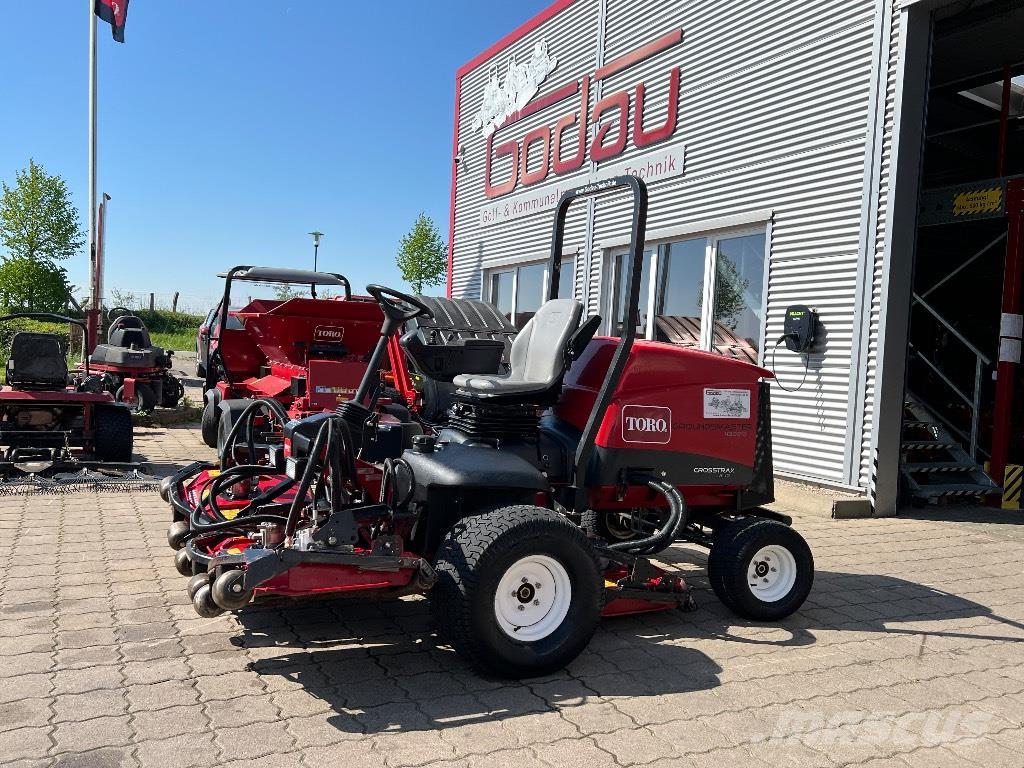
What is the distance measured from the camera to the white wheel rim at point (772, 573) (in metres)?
4.35

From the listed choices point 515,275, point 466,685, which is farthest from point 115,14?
point 466,685

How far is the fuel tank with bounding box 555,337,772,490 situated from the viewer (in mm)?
4152

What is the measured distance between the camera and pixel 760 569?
439cm

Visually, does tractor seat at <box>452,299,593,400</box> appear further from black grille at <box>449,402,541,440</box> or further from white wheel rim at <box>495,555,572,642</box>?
white wheel rim at <box>495,555,572,642</box>

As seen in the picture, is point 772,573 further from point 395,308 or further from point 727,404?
point 395,308

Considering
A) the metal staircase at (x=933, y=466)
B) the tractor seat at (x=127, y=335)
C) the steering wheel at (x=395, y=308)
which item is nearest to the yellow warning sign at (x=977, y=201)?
the metal staircase at (x=933, y=466)

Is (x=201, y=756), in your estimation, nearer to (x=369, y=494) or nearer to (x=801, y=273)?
(x=369, y=494)

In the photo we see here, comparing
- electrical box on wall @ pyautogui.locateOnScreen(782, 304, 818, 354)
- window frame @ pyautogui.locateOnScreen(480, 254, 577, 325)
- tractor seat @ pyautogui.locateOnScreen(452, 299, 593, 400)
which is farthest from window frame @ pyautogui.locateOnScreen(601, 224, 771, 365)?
tractor seat @ pyautogui.locateOnScreen(452, 299, 593, 400)

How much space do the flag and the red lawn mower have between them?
46.6 ft

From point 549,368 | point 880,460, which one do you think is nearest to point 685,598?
point 549,368

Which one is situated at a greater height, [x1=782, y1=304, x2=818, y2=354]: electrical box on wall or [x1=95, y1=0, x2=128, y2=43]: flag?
[x1=95, y1=0, x2=128, y2=43]: flag

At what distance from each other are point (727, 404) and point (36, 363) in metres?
6.43

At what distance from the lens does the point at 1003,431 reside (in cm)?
838

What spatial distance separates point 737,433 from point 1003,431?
5353 mm
